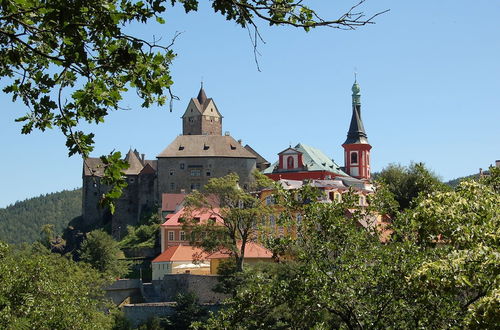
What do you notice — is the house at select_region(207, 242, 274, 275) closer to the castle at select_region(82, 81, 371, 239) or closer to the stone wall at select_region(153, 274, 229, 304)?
the stone wall at select_region(153, 274, 229, 304)

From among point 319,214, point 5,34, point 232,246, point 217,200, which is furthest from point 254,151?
point 5,34

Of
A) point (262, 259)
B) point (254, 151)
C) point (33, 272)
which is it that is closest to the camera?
point (33, 272)

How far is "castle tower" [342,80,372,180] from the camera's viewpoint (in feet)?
295

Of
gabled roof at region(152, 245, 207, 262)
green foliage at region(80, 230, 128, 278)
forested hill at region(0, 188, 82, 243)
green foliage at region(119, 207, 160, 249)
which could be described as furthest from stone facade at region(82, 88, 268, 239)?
forested hill at region(0, 188, 82, 243)

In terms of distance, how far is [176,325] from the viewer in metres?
46.9

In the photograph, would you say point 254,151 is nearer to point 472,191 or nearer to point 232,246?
point 232,246

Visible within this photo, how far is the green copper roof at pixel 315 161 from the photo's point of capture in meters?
80.4

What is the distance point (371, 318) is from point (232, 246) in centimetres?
3451

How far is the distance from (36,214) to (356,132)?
337 feet

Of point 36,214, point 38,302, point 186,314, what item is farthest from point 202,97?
point 36,214

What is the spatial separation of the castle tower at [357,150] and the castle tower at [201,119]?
557 inches

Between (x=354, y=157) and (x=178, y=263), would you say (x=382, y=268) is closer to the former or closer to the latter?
(x=178, y=263)

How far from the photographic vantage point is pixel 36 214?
178 meters

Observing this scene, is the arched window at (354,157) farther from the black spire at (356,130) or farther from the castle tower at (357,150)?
the black spire at (356,130)
